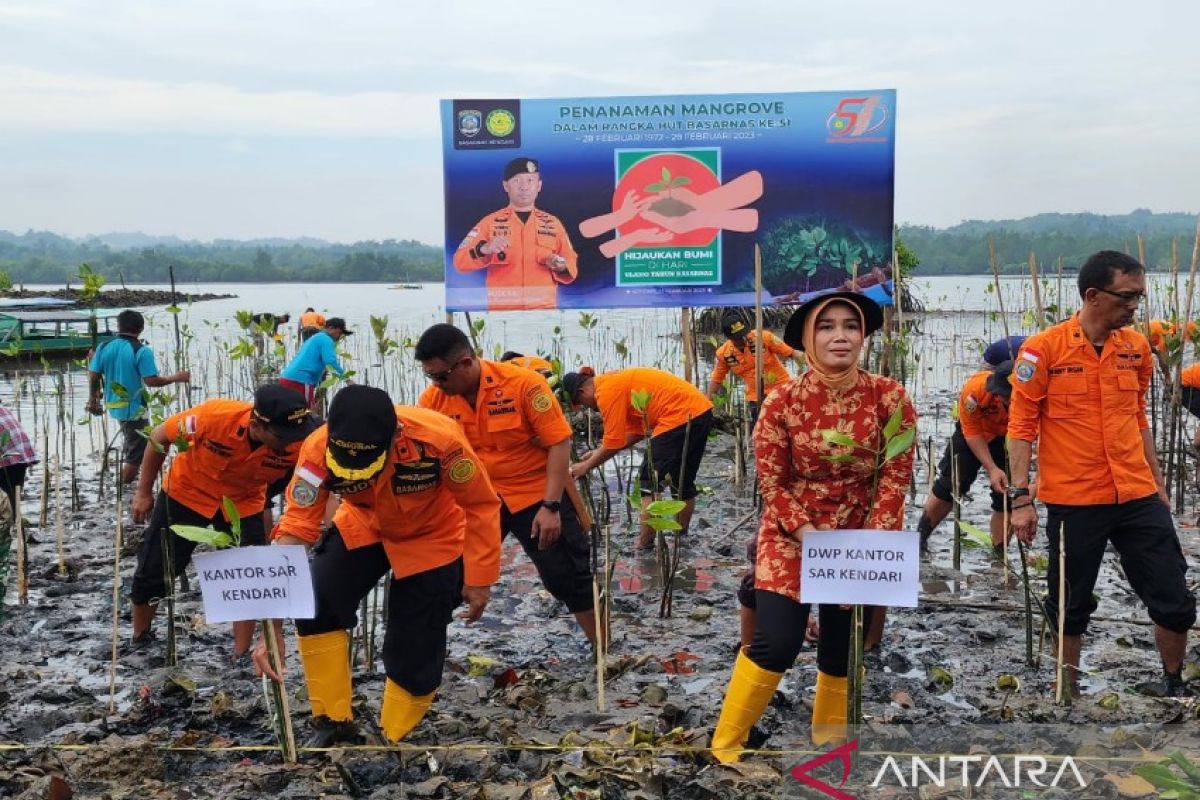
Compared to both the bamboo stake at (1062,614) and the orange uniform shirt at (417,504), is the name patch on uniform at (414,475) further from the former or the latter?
the bamboo stake at (1062,614)

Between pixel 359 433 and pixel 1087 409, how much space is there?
9.00 ft

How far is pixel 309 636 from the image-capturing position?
4.11m

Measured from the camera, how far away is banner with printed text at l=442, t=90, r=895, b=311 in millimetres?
9062

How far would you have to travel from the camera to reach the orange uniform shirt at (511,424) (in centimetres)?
514

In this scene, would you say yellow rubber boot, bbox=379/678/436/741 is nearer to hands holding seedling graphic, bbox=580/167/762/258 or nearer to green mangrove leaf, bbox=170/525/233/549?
green mangrove leaf, bbox=170/525/233/549

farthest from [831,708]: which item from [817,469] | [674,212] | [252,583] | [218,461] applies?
[674,212]

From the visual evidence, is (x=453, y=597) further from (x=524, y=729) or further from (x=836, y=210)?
(x=836, y=210)

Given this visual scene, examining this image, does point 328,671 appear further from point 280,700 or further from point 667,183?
point 667,183

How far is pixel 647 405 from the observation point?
670 cm

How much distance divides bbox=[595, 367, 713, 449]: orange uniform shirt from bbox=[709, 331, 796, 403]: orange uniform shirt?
→ 1.84m

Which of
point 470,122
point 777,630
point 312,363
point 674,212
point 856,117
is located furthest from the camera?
point 312,363

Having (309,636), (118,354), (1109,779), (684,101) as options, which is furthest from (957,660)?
(118,354)

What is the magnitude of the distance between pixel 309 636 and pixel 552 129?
231 inches

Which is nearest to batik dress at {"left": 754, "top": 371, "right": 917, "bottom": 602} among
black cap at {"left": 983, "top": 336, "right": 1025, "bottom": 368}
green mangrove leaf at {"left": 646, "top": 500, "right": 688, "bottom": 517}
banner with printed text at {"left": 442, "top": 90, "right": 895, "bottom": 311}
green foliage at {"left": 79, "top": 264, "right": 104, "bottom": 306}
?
green mangrove leaf at {"left": 646, "top": 500, "right": 688, "bottom": 517}
